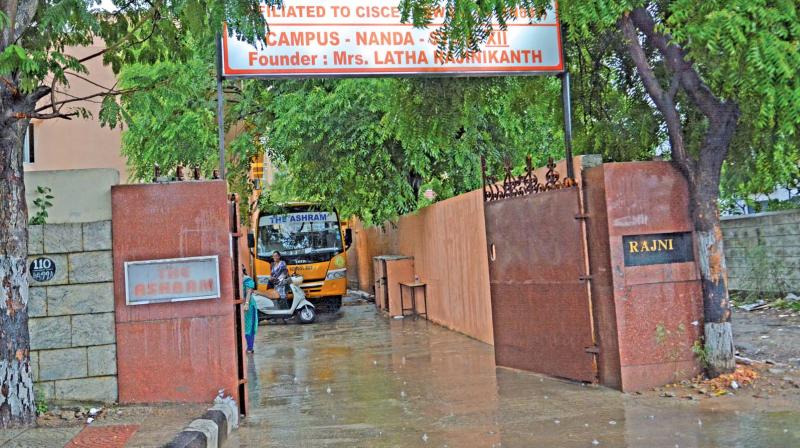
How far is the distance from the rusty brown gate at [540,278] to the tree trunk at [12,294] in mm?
5550

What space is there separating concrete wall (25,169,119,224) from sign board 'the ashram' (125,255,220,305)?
2.18 ft

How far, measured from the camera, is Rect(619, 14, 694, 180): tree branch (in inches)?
321

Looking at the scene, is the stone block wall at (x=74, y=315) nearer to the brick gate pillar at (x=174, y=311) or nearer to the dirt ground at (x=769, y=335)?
the brick gate pillar at (x=174, y=311)

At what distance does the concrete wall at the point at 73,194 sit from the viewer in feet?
24.5

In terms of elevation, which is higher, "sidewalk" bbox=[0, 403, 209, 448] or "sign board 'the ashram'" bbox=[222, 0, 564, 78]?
"sign board 'the ashram'" bbox=[222, 0, 564, 78]

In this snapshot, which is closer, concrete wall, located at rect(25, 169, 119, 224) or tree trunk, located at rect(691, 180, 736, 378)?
concrete wall, located at rect(25, 169, 119, 224)

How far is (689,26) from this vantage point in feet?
22.2

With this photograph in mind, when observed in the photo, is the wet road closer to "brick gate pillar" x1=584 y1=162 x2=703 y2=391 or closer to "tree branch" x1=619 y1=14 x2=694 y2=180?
"brick gate pillar" x1=584 y1=162 x2=703 y2=391

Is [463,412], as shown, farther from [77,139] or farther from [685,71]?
[77,139]

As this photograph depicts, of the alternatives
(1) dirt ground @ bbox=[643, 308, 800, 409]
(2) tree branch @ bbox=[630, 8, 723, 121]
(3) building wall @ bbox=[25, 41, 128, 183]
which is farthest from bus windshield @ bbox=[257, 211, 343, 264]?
(2) tree branch @ bbox=[630, 8, 723, 121]

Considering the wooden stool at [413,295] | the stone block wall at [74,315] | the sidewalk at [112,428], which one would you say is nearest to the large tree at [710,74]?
the stone block wall at [74,315]

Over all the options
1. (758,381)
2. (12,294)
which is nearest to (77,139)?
(12,294)

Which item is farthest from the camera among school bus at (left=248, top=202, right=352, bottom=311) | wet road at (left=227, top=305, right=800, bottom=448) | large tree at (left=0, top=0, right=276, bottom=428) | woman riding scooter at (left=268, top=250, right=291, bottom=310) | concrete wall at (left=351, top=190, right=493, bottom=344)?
school bus at (left=248, top=202, right=352, bottom=311)

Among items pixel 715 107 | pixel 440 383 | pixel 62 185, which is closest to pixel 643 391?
pixel 440 383
